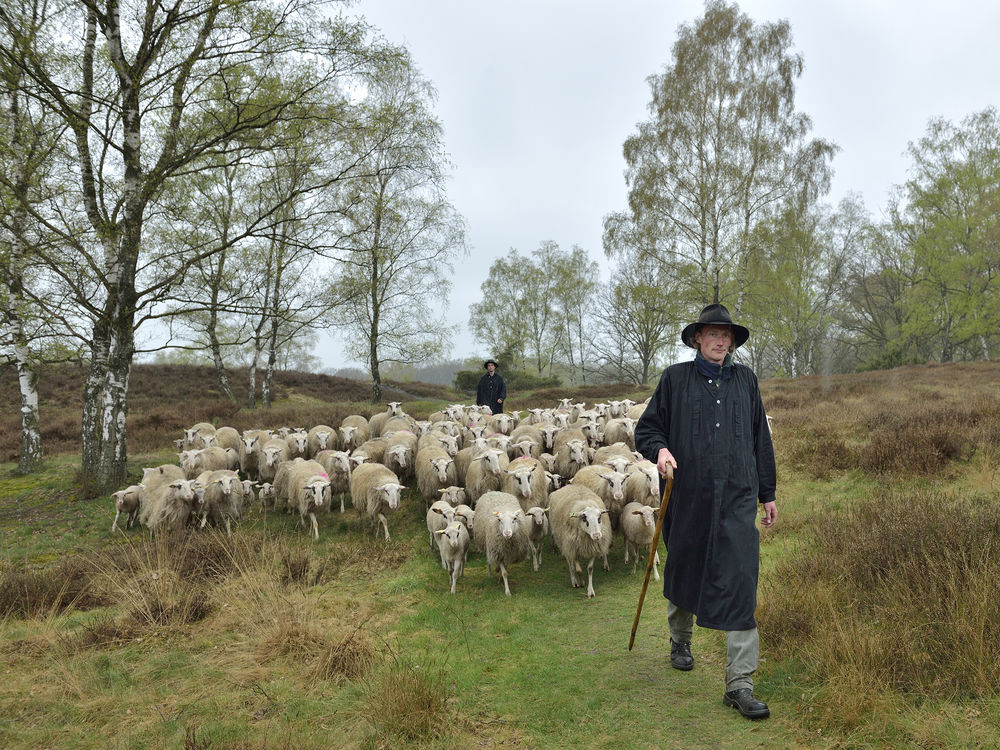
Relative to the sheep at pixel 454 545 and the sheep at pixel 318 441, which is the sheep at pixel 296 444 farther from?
the sheep at pixel 454 545

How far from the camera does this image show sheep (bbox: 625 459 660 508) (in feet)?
24.0

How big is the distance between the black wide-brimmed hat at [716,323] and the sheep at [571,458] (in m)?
5.76

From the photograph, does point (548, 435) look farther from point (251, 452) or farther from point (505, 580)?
point (251, 452)

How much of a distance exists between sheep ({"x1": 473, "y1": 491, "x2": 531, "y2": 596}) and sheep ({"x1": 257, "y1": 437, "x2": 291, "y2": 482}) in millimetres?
5447

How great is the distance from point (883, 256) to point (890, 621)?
42461 millimetres

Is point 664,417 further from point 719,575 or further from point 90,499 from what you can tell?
point 90,499

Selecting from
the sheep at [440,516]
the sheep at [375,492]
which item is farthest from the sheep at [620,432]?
the sheep at [440,516]

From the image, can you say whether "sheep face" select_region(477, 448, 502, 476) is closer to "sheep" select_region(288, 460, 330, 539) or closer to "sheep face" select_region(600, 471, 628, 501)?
"sheep face" select_region(600, 471, 628, 501)

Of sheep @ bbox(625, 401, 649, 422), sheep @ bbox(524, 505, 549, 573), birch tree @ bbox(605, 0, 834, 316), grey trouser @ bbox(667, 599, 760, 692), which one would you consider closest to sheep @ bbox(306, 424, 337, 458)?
sheep @ bbox(524, 505, 549, 573)

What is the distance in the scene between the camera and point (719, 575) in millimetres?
3543

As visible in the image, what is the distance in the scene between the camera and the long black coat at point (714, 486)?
11.6 feet

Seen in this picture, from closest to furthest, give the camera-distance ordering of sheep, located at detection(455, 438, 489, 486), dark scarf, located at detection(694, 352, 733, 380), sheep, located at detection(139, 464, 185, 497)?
dark scarf, located at detection(694, 352, 733, 380) < sheep, located at detection(139, 464, 185, 497) < sheep, located at detection(455, 438, 489, 486)

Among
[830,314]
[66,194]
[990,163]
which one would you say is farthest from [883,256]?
[66,194]

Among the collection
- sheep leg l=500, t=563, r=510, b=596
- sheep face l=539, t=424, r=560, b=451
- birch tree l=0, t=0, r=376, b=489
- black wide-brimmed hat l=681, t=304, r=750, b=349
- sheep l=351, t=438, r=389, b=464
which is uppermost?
birch tree l=0, t=0, r=376, b=489
